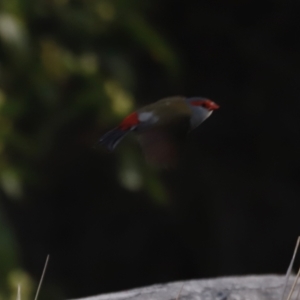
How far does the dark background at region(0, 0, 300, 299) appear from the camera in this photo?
3213 mm

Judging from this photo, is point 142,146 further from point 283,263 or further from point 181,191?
point 283,263

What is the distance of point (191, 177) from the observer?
3.80m

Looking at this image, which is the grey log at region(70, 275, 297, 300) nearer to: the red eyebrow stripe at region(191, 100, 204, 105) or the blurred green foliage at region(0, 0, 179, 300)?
the red eyebrow stripe at region(191, 100, 204, 105)

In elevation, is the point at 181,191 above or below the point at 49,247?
above

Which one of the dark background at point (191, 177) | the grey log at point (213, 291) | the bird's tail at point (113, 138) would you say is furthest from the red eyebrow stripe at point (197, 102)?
the dark background at point (191, 177)

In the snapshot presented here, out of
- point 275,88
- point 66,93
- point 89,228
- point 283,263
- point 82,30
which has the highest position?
point 82,30

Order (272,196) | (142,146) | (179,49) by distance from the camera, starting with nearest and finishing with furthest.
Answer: (142,146) → (179,49) → (272,196)

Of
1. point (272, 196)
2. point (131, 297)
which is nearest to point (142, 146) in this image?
point (131, 297)

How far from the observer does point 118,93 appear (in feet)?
8.20

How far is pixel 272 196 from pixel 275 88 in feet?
2.19

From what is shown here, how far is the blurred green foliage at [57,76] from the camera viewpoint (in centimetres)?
243

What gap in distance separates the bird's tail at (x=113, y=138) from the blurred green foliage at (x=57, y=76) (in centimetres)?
110

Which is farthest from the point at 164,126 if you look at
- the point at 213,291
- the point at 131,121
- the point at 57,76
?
the point at 57,76

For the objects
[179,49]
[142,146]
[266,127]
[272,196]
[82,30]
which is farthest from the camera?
[272,196]
